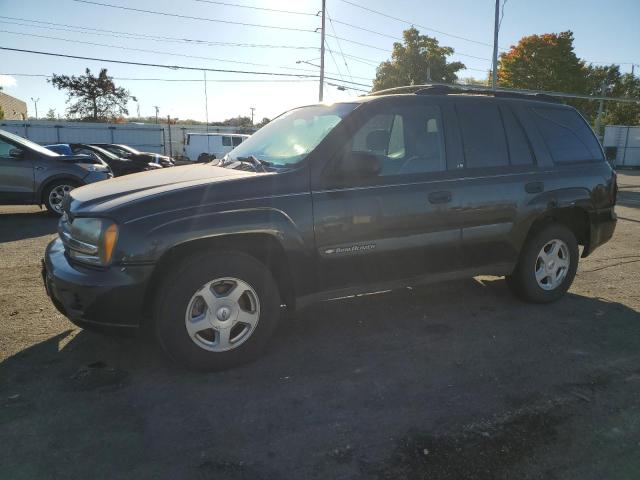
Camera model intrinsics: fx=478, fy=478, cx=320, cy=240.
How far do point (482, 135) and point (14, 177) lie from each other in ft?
28.0

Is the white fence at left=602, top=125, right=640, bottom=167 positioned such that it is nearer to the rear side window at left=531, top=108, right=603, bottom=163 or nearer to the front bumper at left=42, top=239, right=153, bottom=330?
the rear side window at left=531, top=108, right=603, bottom=163

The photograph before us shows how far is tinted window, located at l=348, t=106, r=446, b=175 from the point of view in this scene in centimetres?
378

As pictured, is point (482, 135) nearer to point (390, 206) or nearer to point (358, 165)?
point (390, 206)

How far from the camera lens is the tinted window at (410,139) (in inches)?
149

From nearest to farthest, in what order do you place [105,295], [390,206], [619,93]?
1. [105,295]
2. [390,206]
3. [619,93]

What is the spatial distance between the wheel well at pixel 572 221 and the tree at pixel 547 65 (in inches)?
1649

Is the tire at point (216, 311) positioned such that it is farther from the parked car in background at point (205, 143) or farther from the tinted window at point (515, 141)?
the parked car in background at point (205, 143)

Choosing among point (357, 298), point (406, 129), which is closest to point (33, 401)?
point (357, 298)

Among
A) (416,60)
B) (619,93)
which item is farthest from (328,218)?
(619,93)

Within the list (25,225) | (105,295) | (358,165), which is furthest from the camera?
(25,225)

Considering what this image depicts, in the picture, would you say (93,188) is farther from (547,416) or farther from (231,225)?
(547,416)

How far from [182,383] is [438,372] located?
1.70 meters

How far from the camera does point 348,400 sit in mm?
2877

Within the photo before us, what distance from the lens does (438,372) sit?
325cm
